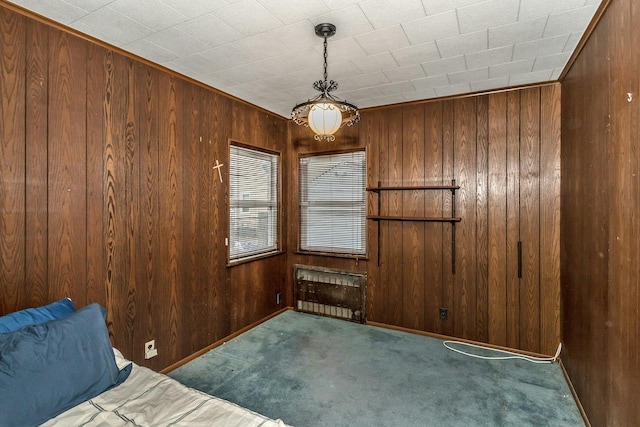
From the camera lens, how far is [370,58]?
259 cm

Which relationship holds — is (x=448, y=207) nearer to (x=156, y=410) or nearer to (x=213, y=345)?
(x=213, y=345)

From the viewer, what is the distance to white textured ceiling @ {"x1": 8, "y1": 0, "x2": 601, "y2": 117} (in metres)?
1.92

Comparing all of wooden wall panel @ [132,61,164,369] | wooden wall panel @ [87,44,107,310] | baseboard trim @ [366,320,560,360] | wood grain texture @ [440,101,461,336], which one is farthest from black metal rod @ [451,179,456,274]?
wooden wall panel @ [87,44,107,310]

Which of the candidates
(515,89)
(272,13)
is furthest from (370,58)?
(515,89)

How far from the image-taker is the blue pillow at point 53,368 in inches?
48.8

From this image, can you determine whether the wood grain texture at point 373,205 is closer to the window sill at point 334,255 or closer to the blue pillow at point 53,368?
the window sill at point 334,255

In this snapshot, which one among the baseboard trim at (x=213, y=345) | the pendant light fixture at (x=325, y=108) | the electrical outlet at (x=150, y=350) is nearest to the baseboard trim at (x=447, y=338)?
the baseboard trim at (x=213, y=345)

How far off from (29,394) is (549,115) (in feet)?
13.5

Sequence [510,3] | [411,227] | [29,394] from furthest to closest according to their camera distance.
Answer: [411,227] → [510,3] → [29,394]

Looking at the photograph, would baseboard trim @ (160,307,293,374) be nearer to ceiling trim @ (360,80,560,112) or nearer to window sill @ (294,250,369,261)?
window sill @ (294,250,369,261)

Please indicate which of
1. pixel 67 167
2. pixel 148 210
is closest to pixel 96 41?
pixel 67 167

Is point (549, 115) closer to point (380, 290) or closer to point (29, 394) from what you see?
point (380, 290)

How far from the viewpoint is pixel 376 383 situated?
2.63 m

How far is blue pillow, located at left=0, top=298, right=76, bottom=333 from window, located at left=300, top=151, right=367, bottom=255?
2.85 m
